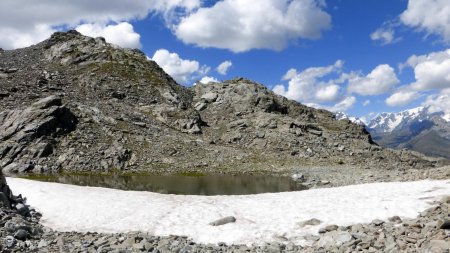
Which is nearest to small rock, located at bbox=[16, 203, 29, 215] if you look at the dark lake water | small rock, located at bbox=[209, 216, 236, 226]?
small rock, located at bbox=[209, 216, 236, 226]

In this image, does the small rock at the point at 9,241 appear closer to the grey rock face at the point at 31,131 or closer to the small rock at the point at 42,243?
the small rock at the point at 42,243

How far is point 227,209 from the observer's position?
29734mm

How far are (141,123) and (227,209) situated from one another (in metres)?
80.6

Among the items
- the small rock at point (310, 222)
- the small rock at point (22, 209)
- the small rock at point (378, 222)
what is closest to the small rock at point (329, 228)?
the small rock at point (310, 222)

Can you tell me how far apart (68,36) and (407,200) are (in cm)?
15539

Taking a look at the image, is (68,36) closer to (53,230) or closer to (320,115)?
(320,115)

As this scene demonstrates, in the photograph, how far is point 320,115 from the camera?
155750mm

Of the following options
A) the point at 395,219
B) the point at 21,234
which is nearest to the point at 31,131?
the point at 21,234

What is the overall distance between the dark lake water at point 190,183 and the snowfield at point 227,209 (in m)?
25.7

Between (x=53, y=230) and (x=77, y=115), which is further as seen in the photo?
(x=77, y=115)

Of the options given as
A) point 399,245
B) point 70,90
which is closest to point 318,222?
point 399,245

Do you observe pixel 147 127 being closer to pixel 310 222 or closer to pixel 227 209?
pixel 227 209

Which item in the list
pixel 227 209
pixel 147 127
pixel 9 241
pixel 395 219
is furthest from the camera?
A: pixel 147 127

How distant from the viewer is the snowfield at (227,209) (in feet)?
81.2
